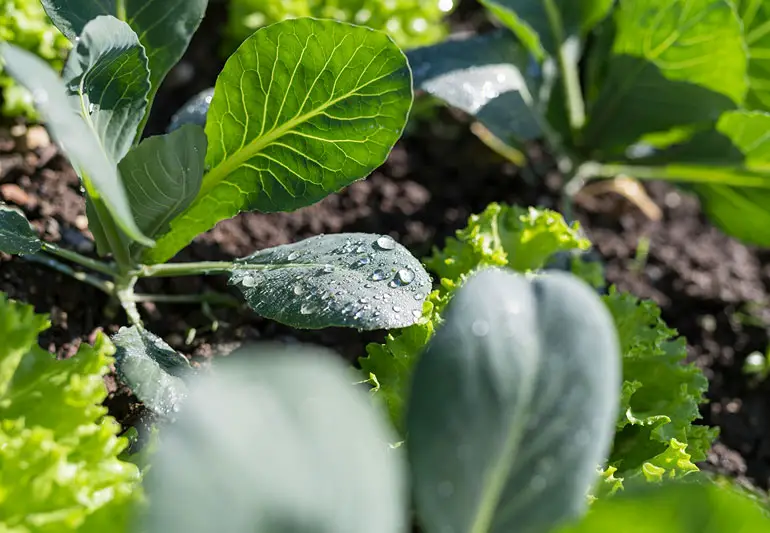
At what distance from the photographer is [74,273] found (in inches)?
64.2

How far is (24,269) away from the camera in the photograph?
5.54 feet

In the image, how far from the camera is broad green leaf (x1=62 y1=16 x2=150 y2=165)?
122 cm

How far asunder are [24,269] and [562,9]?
1473mm

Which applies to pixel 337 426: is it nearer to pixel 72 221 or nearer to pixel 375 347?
pixel 375 347

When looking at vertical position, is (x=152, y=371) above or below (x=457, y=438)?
below

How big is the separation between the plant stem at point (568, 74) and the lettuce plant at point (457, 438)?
4.28ft

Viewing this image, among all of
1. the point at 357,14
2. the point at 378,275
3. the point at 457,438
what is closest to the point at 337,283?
the point at 378,275

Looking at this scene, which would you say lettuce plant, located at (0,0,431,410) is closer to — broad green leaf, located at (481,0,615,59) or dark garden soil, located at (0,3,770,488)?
dark garden soil, located at (0,3,770,488)

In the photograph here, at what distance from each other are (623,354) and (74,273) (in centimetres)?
113

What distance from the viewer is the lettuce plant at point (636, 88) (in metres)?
1.91

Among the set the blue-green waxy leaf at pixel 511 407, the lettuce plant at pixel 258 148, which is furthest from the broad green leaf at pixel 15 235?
the blue-green waxy leaf at pixel 511 407

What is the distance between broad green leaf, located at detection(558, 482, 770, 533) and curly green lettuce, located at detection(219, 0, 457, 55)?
5.12 ft

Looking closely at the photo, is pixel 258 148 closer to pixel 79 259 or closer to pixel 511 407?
pixel 79 259

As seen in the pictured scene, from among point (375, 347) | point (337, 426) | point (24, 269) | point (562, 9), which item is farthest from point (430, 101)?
point (337, 426)
